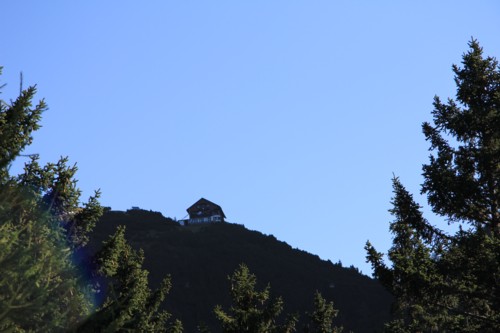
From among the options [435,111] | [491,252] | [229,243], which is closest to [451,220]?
[491,252]

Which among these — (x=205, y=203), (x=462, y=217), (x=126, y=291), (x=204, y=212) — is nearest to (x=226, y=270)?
(x=204, y=212)

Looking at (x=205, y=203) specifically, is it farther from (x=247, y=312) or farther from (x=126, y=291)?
(x=126, y=291)

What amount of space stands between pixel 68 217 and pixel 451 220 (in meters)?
12.6

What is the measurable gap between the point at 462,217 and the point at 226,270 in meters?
111

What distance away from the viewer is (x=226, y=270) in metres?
127

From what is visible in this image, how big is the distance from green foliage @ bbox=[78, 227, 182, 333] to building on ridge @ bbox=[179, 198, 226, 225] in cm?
14813

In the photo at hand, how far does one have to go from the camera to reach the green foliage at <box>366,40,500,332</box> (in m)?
17.7

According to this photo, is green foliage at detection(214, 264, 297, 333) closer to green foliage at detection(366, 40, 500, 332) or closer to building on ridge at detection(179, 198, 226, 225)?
green foliage at detection(366, 40, 500, 332)

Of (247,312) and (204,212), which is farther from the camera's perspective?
(204,212)

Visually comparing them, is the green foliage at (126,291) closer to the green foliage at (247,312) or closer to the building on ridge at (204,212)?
the green foliage at (247,312)

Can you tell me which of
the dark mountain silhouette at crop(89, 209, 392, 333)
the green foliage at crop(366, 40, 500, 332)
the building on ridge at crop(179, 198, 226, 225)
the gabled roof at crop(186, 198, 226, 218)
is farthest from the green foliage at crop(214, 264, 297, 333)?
the gabled roof at crop(186, 198, 226, 218)

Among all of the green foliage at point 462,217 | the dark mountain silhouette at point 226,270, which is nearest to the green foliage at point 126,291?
the green foliage at point 462,217

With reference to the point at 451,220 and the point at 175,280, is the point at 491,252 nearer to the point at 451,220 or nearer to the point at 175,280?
the point at 451,220

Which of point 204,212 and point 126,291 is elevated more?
point 204,212
